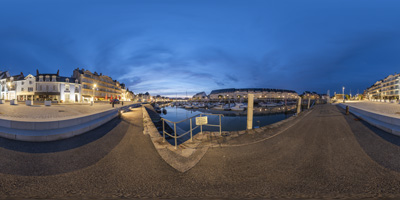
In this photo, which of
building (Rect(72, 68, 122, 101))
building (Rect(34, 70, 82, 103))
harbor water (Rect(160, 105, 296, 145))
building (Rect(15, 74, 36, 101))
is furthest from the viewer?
building (Rect(72, 68, 122, 101))

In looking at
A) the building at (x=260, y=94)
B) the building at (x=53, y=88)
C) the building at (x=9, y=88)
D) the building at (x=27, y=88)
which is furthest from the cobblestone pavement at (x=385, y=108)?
the building at (x=260, y=94)

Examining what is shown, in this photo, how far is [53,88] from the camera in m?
37.4

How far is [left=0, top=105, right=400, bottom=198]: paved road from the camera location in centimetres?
319

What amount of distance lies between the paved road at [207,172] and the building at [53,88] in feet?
138

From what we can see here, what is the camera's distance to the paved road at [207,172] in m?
3.19

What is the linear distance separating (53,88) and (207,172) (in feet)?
170

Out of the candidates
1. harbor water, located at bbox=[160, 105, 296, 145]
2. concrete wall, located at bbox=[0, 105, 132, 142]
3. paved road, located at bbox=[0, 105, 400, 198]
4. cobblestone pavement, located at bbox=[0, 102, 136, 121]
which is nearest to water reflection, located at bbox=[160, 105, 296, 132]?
harbor water, located at bbox=[160, 105, 296, 145]

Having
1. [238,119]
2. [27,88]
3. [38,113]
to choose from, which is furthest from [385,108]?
[27,88]

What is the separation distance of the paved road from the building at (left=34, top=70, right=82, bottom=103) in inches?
1652

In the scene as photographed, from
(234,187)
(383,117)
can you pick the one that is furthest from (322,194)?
(383,117)

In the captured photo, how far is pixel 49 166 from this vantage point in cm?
416

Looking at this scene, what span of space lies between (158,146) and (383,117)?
530 inches

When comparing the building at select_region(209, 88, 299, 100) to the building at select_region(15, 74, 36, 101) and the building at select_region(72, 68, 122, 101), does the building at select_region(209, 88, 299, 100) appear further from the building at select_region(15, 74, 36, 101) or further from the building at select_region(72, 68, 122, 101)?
the building at select_region(15, 74, 36, 101)

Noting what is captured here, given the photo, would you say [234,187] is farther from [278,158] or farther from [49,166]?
[49,166]
